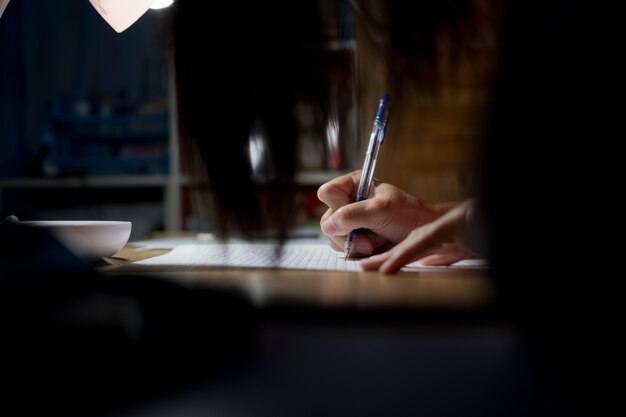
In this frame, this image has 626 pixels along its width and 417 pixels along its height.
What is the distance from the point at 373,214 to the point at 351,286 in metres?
0.16

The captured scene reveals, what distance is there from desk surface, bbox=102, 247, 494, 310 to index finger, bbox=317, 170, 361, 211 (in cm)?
15

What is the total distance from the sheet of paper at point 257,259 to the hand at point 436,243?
0.02 m

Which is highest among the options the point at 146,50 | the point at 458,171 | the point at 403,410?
the point at 146,50

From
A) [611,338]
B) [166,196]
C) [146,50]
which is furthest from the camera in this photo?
[166,196]

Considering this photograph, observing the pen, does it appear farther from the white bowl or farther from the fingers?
the white bowl

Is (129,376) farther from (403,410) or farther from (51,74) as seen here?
(51,74)

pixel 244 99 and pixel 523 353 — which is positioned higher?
pixel 244 99

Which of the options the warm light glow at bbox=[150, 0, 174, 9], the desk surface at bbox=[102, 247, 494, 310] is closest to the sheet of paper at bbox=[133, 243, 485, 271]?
the desk surface at bbox=[102, 247, 494, 310]

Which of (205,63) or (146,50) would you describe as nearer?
(205,63)

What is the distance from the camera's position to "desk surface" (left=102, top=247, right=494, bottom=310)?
0.25 m

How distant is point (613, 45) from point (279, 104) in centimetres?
18

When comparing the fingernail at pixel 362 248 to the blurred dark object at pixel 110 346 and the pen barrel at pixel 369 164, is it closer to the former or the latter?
the pen barrel at pixel 369 164

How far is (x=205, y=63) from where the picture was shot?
0.27m

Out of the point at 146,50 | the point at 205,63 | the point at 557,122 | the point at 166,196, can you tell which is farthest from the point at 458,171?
the point at 166,196
